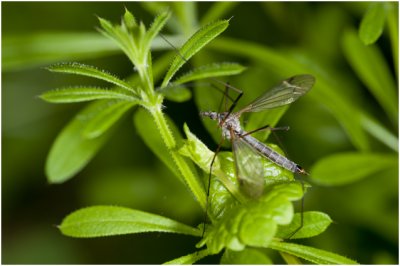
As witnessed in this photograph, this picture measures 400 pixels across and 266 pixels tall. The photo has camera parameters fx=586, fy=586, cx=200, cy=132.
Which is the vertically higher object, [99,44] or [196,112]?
[99,44]

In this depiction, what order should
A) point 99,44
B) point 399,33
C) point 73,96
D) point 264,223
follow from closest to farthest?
point 264,223, point 73,96, point 399,33, point 99,44

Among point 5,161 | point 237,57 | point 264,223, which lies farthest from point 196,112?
point 264,223

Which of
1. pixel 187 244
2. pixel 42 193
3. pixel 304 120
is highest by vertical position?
pixel 42 193

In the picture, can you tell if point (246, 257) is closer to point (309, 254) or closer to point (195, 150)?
point (309, 254)

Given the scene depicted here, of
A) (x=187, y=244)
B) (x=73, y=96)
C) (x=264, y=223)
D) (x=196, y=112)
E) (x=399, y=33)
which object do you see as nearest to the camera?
(x=264, y=223)

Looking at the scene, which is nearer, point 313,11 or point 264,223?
point 264,223

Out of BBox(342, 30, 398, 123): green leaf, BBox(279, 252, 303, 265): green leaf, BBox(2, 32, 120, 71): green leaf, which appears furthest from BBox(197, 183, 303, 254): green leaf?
BBox(2, 32, 120, 71): green leaf

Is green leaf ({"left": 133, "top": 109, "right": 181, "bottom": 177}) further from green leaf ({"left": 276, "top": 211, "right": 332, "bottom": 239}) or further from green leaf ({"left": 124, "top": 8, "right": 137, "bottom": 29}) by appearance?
green leaf ({"left": 124, "top": 8, "right": 137, "bottom": 29})

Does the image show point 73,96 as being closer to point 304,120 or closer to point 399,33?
point 399,33
